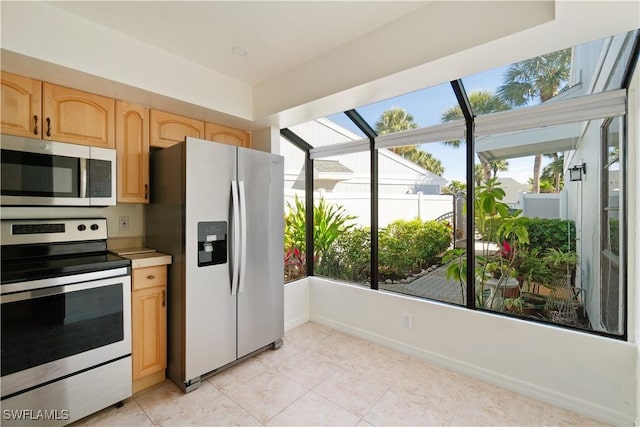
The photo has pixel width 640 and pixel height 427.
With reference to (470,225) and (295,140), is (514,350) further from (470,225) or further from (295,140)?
(295,140)

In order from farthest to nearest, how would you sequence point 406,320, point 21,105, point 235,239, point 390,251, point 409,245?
point 390,251 < point 409,245 < point 406,320 < point 235,239 < point 21,105

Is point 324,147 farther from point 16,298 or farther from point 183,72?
point 16,298

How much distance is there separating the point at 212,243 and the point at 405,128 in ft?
6.48

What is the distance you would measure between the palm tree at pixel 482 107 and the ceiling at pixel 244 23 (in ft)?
2.86

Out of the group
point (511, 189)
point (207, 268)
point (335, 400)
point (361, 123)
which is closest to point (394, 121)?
point (361, 123)

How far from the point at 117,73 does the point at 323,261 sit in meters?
2.56

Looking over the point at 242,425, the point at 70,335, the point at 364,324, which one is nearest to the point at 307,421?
the point at 242,425

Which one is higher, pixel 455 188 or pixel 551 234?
pixel 455 188

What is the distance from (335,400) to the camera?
2.02 m

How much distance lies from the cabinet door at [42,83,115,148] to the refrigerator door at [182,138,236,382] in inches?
26.3

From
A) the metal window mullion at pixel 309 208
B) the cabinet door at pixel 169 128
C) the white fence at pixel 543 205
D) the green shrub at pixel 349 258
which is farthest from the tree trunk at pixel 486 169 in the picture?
the cabinet door at pixel 169 128

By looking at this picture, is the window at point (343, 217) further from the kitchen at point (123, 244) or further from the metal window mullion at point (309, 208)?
the kitchen at point (123, 244)

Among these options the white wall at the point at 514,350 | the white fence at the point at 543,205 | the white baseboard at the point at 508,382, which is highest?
the white fence at the point at 543,205

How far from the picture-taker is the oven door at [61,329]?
1562 mm
